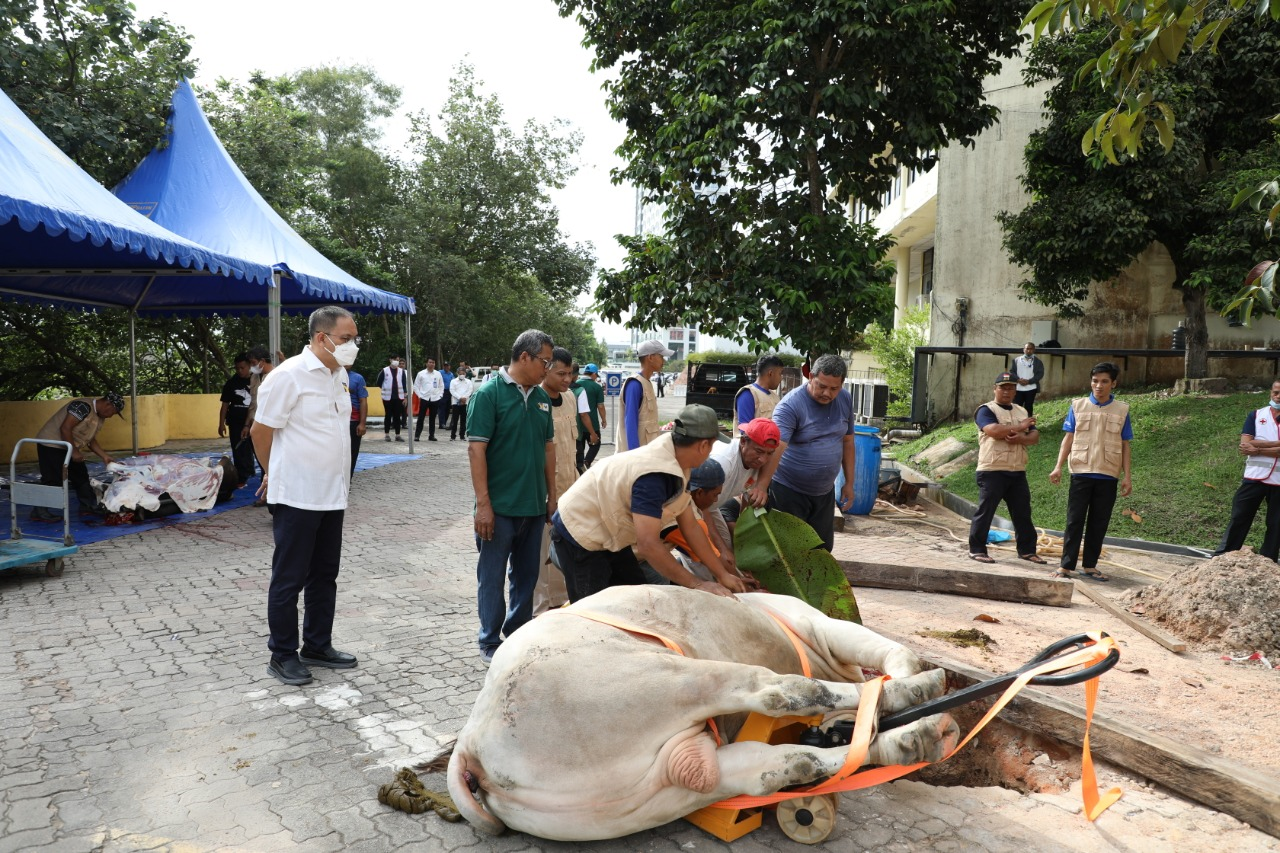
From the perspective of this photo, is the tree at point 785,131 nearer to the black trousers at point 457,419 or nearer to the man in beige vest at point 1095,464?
the man in beige vest at point 1095,464

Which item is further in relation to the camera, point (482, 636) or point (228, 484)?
point (228, 484)

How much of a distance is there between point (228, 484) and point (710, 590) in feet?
26.2

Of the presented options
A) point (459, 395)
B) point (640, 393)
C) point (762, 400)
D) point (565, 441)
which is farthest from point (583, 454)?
point (459, 395)

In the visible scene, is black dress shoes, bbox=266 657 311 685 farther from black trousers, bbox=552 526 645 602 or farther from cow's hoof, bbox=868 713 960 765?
cow's hoof, bbox=868 713 960 765

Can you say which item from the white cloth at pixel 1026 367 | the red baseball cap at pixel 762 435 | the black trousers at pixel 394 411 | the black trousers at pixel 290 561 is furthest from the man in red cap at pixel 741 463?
A: the black trousers at pixel 394 411

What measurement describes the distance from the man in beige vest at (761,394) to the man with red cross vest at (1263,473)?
13.0 ft

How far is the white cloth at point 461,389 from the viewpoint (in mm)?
18797

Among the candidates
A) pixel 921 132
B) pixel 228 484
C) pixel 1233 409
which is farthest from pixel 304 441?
pixel 1233 409

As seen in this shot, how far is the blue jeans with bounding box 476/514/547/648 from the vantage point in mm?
4516

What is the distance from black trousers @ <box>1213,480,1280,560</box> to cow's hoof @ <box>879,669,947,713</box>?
592 centimetres

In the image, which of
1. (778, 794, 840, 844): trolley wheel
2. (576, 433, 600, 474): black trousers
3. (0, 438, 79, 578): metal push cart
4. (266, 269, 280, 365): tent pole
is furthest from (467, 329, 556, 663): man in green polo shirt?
(266, 269, 280, 365): tent pole

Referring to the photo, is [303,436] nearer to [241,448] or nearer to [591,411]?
[591,411]

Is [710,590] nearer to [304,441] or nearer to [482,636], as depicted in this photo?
[482,636]

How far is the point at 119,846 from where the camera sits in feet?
9.11
